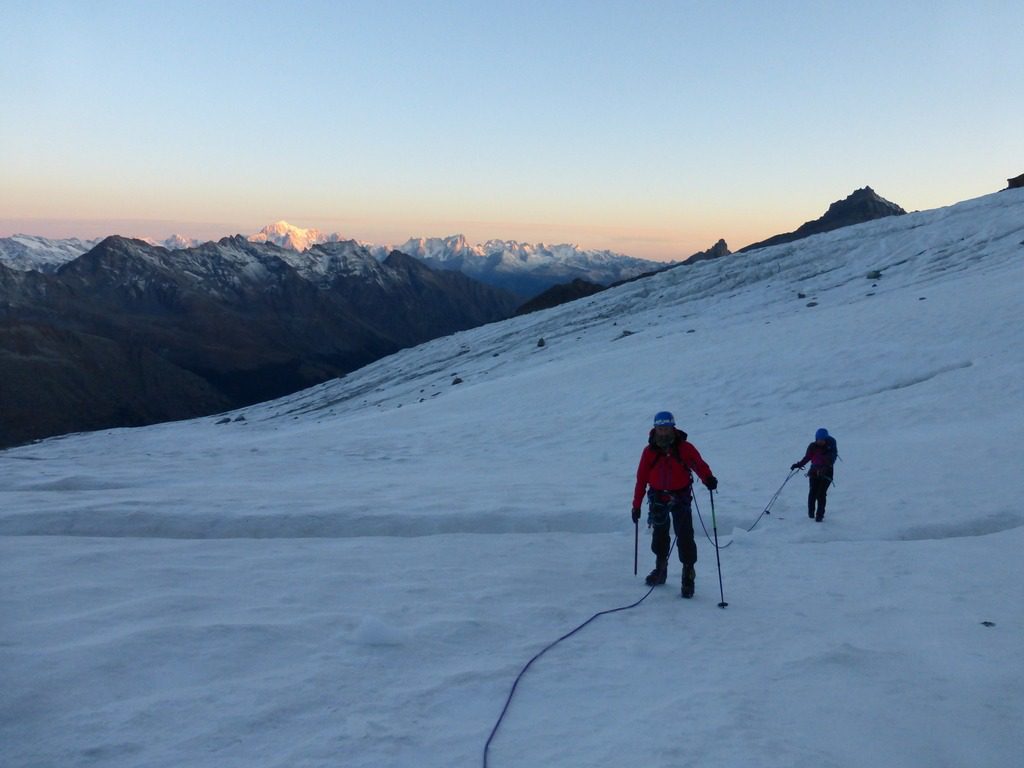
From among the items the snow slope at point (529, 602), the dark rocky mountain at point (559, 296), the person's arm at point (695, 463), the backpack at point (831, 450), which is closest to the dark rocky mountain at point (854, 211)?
the dark rocky mountain at point (559, 296)

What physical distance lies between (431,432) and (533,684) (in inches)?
838

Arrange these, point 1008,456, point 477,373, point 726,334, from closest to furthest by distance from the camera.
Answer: point 1008,456
point 726,334
point 477,373

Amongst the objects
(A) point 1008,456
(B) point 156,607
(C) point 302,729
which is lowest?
(A) point 1008,456

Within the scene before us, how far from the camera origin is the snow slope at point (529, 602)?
4.88 m

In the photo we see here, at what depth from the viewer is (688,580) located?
27.4 ft

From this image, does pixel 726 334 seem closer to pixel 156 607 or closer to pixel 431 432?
pixel 431 432

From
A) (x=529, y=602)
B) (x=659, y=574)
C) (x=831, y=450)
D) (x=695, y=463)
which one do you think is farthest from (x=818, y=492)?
(x=529, y=602)

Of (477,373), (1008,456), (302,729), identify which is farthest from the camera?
(477,373)

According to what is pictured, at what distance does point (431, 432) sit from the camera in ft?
88.0

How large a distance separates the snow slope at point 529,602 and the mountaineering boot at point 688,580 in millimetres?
184

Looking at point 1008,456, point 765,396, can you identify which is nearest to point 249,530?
point 1008,456

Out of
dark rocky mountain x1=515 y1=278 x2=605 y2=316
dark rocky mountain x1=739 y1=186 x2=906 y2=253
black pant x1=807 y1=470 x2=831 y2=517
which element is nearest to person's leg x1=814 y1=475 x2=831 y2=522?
black pant x1=807 y1=470 x2=831 y2=517

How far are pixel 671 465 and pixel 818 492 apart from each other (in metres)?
6.01

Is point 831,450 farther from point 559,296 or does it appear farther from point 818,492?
point 559,296
